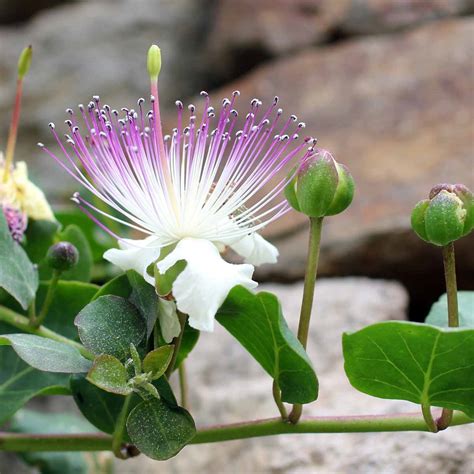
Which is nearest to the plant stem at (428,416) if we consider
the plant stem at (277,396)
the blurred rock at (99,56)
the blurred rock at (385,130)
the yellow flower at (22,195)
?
the plant stem at (277,396)

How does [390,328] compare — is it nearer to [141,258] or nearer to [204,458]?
[141,258]

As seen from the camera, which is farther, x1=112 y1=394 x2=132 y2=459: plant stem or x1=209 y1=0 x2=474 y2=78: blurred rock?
x1=209 y1=0 x2=474 y2=78: blurred rock

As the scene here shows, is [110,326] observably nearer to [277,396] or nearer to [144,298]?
[144,298]

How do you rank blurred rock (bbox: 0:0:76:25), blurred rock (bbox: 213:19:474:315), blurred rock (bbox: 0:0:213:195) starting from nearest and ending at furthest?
blurred rock (bbox: 213:19:474:315), blurred rock (bbox: 0:0:213:195), blurred rock (bbox: 0:0:76:25)

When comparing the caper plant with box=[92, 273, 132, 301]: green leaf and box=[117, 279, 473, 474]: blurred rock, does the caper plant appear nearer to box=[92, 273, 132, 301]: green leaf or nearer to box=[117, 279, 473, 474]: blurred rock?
box=[92, 273, 132, 301]: green leaf

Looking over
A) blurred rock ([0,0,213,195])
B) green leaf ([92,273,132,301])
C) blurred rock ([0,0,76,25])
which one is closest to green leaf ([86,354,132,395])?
green leaf ([92,273,132,301])

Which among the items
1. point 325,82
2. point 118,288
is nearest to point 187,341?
point 118,288

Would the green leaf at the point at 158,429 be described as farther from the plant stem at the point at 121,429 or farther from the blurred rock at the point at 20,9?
the blurred rock at the point at 20,9
